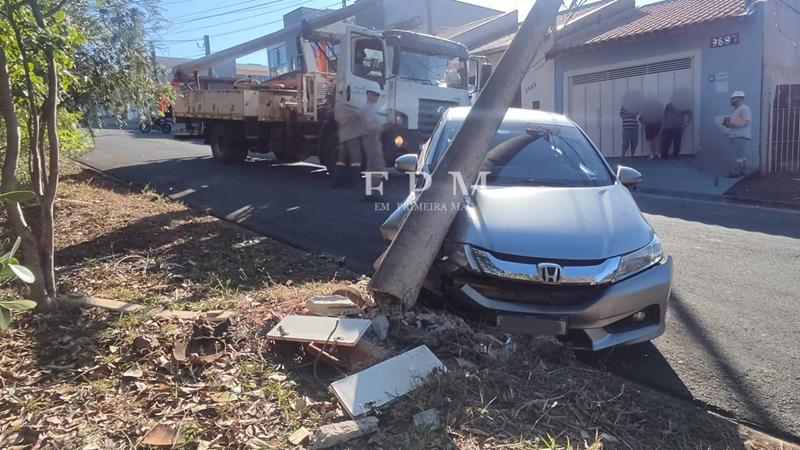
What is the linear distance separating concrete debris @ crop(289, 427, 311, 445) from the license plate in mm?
1373

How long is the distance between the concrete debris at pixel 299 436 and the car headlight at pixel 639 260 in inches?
80.5

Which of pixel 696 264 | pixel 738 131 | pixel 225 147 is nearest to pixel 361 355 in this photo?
pixel 696 264

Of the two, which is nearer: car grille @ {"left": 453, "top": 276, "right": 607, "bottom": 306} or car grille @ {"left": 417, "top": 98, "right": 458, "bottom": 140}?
car grille @ {"left": 453, "top": 276, "right": 607, "bottom": 306}

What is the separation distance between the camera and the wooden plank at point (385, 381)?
2.79 m

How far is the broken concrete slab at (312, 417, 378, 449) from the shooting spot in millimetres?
2508

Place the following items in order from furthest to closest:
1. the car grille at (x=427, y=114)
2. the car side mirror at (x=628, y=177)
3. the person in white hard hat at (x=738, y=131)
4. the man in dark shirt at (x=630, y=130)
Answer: the man in dark shirt at (x=630, y=130) < the person in white hard hat at (x=738, y=131) < the car grille at (x=427, y=114) < the car side mirror at (x=628, y=177)

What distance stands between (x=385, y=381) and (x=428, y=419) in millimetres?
361

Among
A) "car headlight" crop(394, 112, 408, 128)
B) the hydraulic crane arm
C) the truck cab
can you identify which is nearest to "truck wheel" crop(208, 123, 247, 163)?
the hydraulic crane arm

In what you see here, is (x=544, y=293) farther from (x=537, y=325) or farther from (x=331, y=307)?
(x=331, y=307)

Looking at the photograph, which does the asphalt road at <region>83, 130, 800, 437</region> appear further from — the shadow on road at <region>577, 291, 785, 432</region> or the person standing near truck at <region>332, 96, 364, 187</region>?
the person standing near truck at <region>332, 96, 364, 187</region>

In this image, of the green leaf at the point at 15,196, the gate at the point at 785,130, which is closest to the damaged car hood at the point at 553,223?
the green leaf at the point at 15,196

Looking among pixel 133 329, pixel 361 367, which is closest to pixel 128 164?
pixel 133 329

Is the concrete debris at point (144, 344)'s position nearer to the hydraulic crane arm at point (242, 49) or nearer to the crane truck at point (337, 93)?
the crane truck at point (337, 93)

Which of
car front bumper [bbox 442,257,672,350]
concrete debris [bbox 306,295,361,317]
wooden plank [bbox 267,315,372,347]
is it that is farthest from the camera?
concrete debris [bbox 306,295,361,317]
